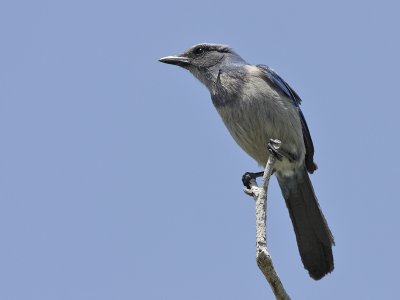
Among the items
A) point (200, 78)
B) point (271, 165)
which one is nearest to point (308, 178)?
point (200, 78)

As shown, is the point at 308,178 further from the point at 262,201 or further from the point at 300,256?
the point at 262,201

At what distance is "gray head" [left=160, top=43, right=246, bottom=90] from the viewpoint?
8898mm

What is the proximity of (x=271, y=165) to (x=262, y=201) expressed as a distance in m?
0.58

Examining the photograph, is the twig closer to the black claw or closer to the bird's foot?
the bird's foot

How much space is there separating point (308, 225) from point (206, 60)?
88.7 inches

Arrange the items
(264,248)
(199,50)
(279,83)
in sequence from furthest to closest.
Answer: (199,50) → (279,83) → (264,248)

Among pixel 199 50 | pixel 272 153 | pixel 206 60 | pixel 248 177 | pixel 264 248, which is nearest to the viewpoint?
pixel 264 248

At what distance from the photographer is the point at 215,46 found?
9.27 m

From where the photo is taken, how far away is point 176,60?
9250 mm

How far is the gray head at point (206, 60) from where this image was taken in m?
8.90

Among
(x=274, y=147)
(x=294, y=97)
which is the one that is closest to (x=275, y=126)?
(x=274, y=147)

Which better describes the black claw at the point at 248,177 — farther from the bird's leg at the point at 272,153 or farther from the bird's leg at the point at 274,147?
the bird's leg at the point at 274,147

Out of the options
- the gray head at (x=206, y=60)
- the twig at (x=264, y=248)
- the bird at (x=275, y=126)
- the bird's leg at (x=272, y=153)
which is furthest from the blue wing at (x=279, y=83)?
the twig at (x=264, y=248)

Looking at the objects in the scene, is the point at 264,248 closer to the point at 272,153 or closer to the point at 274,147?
the point at 272,153
